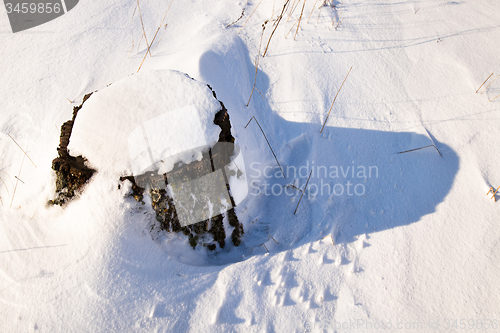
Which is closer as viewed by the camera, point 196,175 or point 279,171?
point 196,175

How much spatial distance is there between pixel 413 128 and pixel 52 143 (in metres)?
2.65

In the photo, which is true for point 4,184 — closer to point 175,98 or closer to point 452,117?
point 175,98

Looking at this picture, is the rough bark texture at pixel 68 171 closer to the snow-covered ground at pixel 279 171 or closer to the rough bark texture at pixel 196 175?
the snow-covered ground at pixel 279 171

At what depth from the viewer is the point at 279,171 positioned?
5.90 feet

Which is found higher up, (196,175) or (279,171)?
(196,175)

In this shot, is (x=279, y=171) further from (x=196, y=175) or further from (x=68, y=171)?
(x=68, y=171)

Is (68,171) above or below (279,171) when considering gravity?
above

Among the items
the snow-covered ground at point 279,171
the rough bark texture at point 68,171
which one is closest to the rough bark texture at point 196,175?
the snow-covered ground at point 279,171

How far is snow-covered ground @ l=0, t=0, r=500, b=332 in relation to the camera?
1246 millimetres

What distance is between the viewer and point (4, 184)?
5.44 ft

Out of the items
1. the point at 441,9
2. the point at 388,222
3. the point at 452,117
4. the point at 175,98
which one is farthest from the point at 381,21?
the point at 175,98

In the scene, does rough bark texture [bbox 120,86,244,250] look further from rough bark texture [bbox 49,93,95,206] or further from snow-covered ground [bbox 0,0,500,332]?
rough bark texture [bbox 49,93,95,206]

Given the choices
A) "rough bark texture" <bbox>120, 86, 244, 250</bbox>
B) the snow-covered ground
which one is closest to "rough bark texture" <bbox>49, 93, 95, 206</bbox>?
the snow-covered ground

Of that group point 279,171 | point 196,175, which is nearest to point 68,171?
point 196,175
